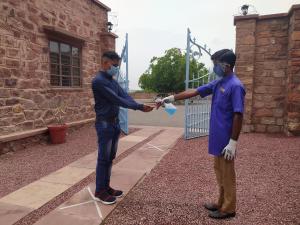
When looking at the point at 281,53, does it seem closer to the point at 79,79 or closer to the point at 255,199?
the point at 255,199

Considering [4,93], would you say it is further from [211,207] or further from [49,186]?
[211,207]

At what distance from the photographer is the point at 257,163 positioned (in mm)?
5035

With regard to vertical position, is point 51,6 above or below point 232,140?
above

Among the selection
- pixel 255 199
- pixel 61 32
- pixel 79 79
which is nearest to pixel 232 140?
pixel 255 199

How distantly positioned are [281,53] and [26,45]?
23.0ft

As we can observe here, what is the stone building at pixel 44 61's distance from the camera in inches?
229

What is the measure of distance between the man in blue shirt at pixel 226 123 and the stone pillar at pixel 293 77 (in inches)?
207

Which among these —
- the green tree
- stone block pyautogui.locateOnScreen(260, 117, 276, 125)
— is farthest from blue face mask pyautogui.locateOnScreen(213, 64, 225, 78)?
the green tree

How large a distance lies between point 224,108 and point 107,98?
1364 millimetres

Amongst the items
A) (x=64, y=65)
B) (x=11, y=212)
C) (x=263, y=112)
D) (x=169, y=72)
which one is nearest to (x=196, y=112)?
(x=263, y=112)

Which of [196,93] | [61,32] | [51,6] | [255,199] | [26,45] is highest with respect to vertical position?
[51,6]

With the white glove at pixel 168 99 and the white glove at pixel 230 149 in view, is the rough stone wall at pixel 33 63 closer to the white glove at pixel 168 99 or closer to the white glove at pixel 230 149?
the white glove at pixel 168 99

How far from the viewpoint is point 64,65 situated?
7.86m

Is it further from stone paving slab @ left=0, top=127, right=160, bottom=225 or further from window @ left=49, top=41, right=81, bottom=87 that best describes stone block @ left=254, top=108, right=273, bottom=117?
window @ left=49, top=41, right=81, bottom=87
